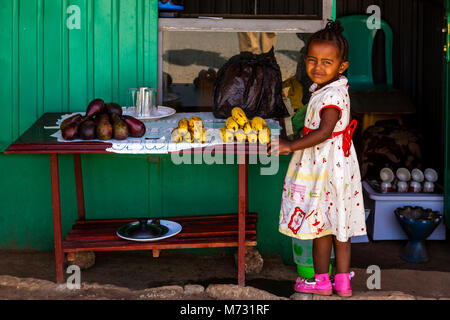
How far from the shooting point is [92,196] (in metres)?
4.49

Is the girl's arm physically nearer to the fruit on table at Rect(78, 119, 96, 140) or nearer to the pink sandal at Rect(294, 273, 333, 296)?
the pink sandal at Rect(294, 273, 333, 296)

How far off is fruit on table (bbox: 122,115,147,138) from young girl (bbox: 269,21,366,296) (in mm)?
780

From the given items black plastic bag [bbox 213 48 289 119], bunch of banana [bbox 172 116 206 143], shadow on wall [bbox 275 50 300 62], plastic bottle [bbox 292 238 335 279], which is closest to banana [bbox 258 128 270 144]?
bunch of banana [bbox 172 116 206 143]

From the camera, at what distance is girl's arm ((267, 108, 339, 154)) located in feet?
11.0

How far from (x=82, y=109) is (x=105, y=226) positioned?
0.84 m

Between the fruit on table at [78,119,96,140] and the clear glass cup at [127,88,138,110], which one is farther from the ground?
the clear glass cup at [127,88,138,110]

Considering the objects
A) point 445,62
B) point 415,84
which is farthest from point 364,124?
point 445,62

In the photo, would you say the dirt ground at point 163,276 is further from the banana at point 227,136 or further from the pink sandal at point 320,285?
the banana at point 227,136

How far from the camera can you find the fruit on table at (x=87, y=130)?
3.57 meters

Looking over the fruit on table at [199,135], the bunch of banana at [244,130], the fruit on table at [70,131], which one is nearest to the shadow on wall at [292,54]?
the bunch of banana at [244,130]

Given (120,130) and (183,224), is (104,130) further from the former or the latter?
(183,224)

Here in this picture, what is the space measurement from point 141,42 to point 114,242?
140cm

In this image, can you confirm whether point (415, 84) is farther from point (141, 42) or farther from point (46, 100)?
point (46, 100)

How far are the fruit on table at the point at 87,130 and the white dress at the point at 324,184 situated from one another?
3.84 feet
